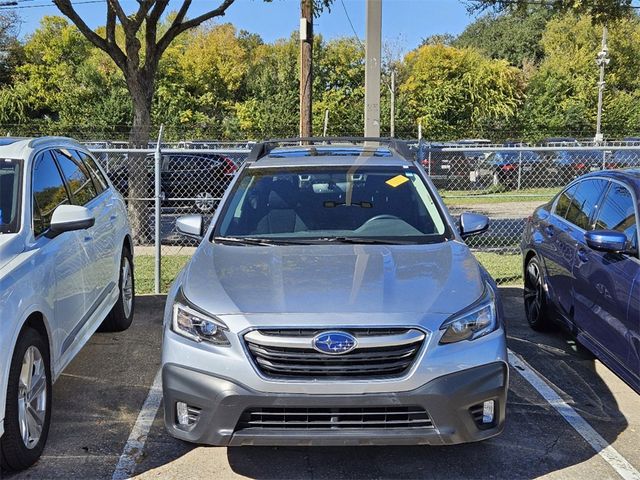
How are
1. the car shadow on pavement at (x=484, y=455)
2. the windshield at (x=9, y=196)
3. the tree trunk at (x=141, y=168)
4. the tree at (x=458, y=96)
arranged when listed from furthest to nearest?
the tree at (x=458, y=96) < the tree trunk at (x=141, y=168) < the windshield at (x=9, y=196) < the car shadow on pavement at (x=484, y=455)

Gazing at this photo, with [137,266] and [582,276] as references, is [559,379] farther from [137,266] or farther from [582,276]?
[137,266]

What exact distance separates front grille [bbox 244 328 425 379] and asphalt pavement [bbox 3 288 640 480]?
726mm

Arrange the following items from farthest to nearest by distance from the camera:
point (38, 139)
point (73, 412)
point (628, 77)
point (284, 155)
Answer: point (628, 77) < point (284, 155) < point (38, 139) < point (73, 412)

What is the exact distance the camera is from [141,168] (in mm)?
11578

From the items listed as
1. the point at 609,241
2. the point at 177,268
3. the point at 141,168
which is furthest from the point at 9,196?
the point at 141,168

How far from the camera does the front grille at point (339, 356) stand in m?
Answer: 3.14

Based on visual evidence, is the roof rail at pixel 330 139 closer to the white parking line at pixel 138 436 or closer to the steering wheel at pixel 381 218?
the steering wheel at pixel 381 218

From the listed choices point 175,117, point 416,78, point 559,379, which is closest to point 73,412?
point 559,379

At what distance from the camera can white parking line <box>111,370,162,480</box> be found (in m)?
3.63

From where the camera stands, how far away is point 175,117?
36531mm

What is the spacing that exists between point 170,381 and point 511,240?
9.78 meters

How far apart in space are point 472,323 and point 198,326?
1362 millimetres

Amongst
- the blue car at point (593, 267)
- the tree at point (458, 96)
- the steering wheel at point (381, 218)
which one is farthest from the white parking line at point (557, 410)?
the tree at point (458, 96)

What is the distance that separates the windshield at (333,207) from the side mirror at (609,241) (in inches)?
38.6
